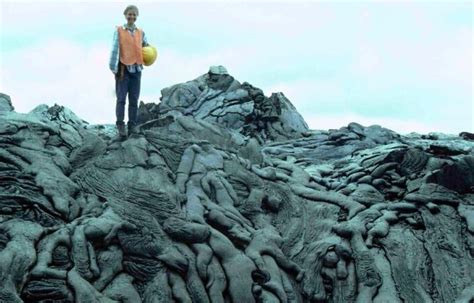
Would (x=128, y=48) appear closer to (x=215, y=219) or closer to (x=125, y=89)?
(x=125, y=89)

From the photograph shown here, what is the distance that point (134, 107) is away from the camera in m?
14.3

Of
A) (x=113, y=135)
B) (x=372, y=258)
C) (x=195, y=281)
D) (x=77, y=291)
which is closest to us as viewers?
(x=77, y=291)

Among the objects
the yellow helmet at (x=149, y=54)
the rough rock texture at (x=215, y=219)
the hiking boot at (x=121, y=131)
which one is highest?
the yellow helmet at (x=149, y=54)

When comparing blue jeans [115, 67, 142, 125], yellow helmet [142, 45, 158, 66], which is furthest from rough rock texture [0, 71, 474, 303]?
yellow helmet [142, 45, 158, 66]

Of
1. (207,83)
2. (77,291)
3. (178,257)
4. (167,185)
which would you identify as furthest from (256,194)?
(207,83)

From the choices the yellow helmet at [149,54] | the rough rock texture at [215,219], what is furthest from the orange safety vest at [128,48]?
the rough rock texture at [215,219]

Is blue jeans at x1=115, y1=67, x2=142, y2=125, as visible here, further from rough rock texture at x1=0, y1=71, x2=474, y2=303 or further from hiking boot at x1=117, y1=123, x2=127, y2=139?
rough rock texture at x1=0, y1=71, x2=474, y2=303

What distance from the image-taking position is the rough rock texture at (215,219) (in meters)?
11.5

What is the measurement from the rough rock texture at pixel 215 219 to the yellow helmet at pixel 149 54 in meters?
1.21

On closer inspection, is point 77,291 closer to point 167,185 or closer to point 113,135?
point 167,185

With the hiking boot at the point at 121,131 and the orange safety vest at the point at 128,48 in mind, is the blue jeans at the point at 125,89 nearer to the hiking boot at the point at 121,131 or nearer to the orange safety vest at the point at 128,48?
the hiking boot at the point at 121,131

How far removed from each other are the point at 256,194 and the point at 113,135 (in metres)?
2.75

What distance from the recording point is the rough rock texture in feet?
37.9

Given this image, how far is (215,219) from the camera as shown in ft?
42.1
